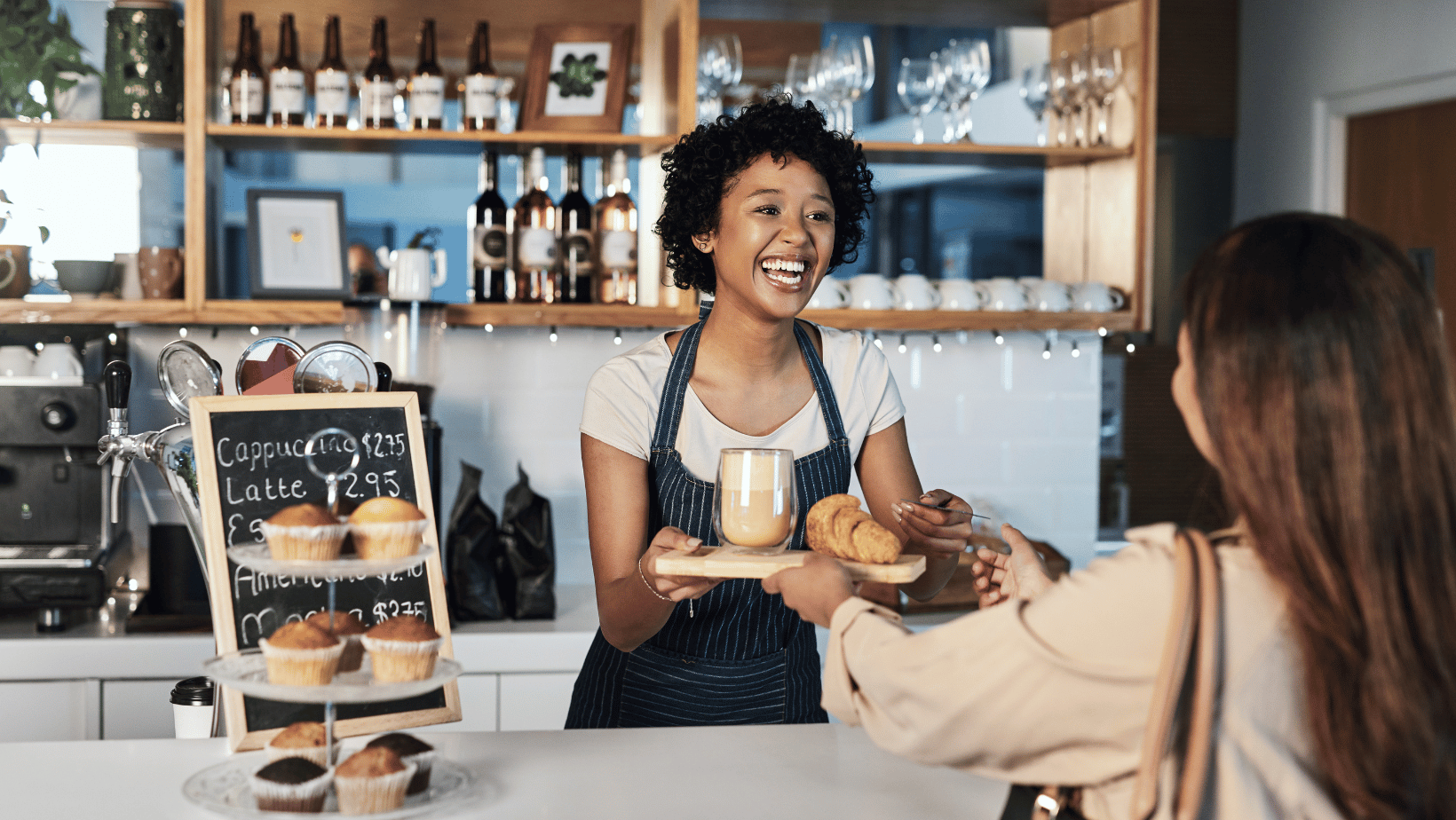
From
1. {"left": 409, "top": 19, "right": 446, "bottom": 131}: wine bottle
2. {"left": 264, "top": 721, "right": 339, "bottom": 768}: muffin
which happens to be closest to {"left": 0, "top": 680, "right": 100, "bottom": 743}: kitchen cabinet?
{"left": 409, "top": 19, "right": 446, "bottom": 131}: wine bottle

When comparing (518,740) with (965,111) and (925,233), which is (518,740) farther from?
(925,233)

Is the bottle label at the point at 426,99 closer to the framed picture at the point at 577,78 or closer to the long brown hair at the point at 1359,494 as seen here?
the framed picture at the point at 577,78

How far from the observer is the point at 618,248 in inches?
109

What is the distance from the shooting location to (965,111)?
2898mm

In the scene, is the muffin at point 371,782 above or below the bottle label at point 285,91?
below

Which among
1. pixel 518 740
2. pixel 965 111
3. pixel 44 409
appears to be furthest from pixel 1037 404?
pixel 44 409

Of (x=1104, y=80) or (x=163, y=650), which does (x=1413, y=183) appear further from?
(x=163, y=650)

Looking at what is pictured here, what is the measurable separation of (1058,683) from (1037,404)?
2.43 meters

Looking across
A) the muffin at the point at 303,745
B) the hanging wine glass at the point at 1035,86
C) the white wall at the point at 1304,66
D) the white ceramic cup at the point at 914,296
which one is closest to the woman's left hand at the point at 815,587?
the muffin at the point at 303,745

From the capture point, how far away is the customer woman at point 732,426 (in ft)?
5.74

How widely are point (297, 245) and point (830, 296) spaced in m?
1.21

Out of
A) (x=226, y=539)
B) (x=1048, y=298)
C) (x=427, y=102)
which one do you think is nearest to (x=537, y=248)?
(x=427, y=102)

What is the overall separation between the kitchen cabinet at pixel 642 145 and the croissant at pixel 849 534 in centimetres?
135

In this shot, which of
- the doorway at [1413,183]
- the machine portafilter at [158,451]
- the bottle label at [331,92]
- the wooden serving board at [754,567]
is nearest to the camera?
the wooden serving board at [754,567]
